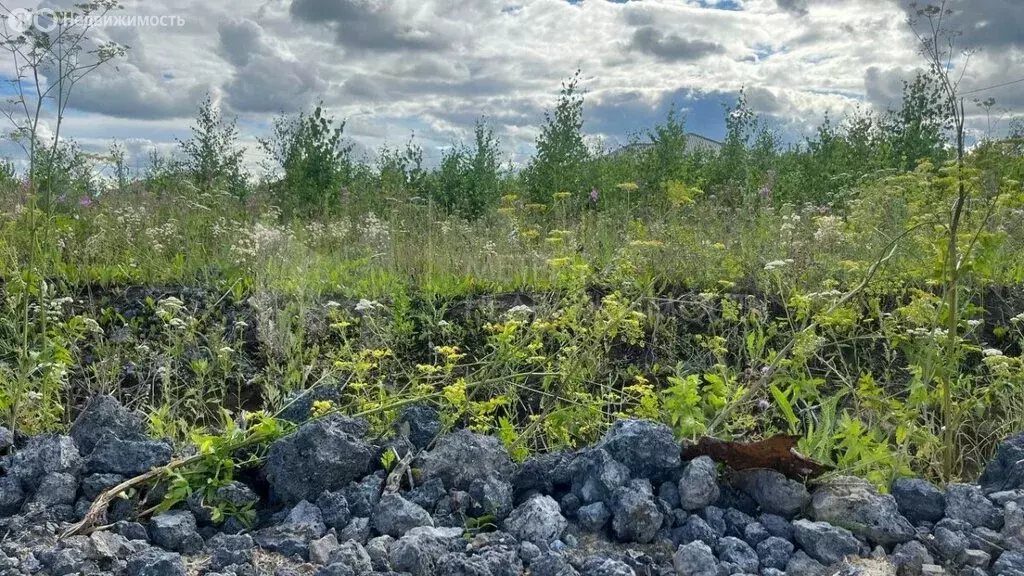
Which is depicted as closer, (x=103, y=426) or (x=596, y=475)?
(x=596, y=475)

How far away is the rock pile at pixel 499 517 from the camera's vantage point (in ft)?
7.44

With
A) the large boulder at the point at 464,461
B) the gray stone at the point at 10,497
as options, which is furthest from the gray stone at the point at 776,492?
the gray stone at the point at 10,497

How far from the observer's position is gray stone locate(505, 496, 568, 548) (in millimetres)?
2375

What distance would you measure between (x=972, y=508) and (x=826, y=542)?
53 cm

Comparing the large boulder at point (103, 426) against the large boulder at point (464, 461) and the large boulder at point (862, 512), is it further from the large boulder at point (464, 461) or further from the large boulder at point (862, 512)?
the large boulder at point (862, 512)

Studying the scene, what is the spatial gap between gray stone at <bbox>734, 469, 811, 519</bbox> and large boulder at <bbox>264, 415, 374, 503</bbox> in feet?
3.94

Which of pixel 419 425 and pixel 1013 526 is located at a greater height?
pixel 419 425

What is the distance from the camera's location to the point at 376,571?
2225mm

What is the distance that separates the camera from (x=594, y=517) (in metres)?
2.45

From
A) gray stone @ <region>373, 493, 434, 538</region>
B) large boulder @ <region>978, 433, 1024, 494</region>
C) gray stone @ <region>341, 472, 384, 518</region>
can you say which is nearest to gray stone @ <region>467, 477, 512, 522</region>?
gray stone @ <region>373, 493, 434, 538</region>

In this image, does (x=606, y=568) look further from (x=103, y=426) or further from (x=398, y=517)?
(x=103, y=426)

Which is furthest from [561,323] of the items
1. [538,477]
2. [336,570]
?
[336,570]

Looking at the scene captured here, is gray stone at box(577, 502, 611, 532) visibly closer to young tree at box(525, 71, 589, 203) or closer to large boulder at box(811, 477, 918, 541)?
large boulder at box(811, 477, 918, 541)

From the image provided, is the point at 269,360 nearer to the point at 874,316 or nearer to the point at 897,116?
the point at 874,316
